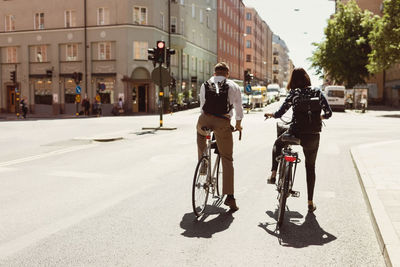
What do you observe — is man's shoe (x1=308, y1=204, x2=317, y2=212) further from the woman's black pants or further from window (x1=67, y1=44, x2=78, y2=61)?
window (x1=67, y1=44, x2=78, y2=61)

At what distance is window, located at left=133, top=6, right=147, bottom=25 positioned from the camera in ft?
130

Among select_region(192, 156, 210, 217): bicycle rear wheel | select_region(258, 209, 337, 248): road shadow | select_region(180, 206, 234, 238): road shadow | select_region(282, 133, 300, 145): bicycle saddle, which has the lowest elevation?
select_region(258, 209, 337, 248): road shadow

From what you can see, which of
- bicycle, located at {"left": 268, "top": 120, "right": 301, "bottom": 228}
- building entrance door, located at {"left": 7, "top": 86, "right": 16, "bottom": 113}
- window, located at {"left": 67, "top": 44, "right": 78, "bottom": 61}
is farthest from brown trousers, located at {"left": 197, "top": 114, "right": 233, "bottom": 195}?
building entrance door, located at {"left": 7, "top": 86, "right": 16, "bottom": 113}

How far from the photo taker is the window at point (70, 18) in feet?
134

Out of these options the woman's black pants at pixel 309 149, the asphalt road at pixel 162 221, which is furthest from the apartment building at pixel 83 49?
the woman's black pants at pixel 309 149

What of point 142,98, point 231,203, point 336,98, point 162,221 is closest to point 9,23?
point 142,98

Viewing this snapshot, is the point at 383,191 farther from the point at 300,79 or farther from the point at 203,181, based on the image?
the point at 203,181

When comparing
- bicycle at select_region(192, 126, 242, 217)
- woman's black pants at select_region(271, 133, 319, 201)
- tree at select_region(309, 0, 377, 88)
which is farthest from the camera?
tree at select_region(309, 0, 377, 88)

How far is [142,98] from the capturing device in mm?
40906

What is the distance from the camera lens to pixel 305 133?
17.8 ft

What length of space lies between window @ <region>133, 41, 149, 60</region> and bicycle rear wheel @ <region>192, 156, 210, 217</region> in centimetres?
3509

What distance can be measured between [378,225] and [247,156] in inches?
250

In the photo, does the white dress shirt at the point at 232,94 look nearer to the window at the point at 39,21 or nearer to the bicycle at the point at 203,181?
the bicycle at the point at 203,181

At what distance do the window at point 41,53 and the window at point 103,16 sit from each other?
5891mm
